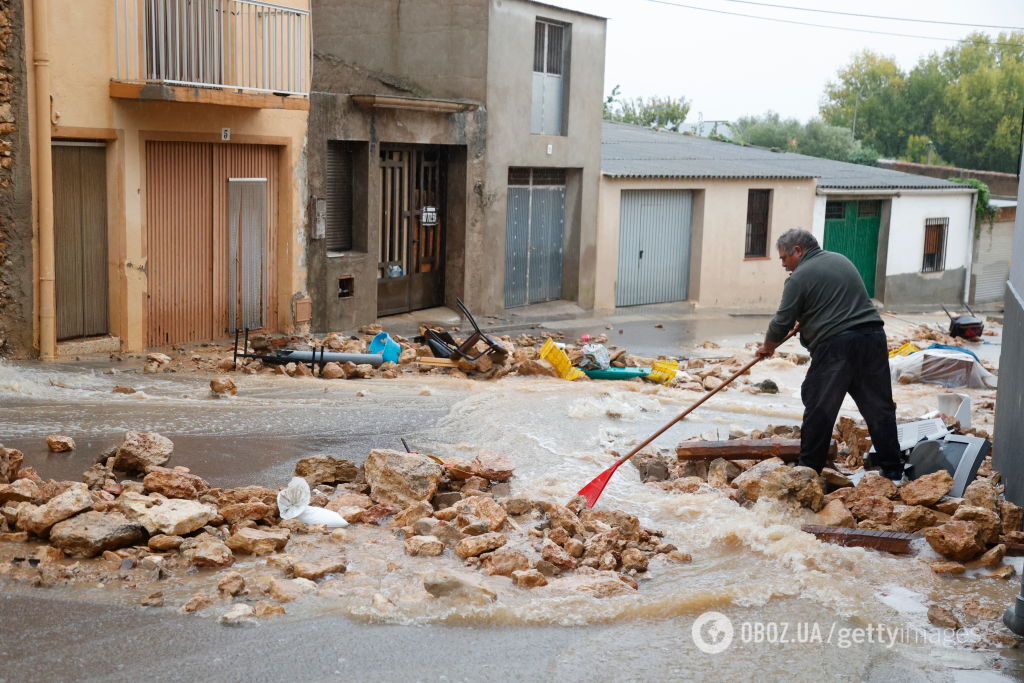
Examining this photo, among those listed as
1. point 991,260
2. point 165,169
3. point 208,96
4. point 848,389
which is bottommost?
point 991,260

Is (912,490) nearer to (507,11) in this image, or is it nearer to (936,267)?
(507,11)

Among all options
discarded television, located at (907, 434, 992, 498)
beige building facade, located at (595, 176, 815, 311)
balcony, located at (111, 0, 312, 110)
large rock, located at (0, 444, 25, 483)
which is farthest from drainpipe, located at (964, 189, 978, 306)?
large rock, located at (0, 444, 25, 483)

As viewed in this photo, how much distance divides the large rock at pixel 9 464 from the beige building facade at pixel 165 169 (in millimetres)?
5368

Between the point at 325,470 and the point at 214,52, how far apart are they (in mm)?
8120

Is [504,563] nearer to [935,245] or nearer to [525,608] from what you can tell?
[525,608]

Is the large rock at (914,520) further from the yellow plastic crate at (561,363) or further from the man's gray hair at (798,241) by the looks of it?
the yellow plastic crate at (561,363)

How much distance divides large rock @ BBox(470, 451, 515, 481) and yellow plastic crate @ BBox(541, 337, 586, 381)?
15.5 feet

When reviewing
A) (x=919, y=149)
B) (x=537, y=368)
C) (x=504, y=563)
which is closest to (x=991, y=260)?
(x=537, y=368)

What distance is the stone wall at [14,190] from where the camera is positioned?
38.2 ft

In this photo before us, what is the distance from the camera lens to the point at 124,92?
12711 millimetres

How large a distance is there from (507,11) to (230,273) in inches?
296

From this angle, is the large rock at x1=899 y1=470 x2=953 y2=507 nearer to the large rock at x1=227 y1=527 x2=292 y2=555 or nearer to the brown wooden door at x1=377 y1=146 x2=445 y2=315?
the large rock at x1=227 y1=527 x2=292 y2=555

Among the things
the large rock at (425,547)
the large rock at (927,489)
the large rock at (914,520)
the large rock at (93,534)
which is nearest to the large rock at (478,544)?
the large rock at (425,547)

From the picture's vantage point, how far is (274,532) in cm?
645
